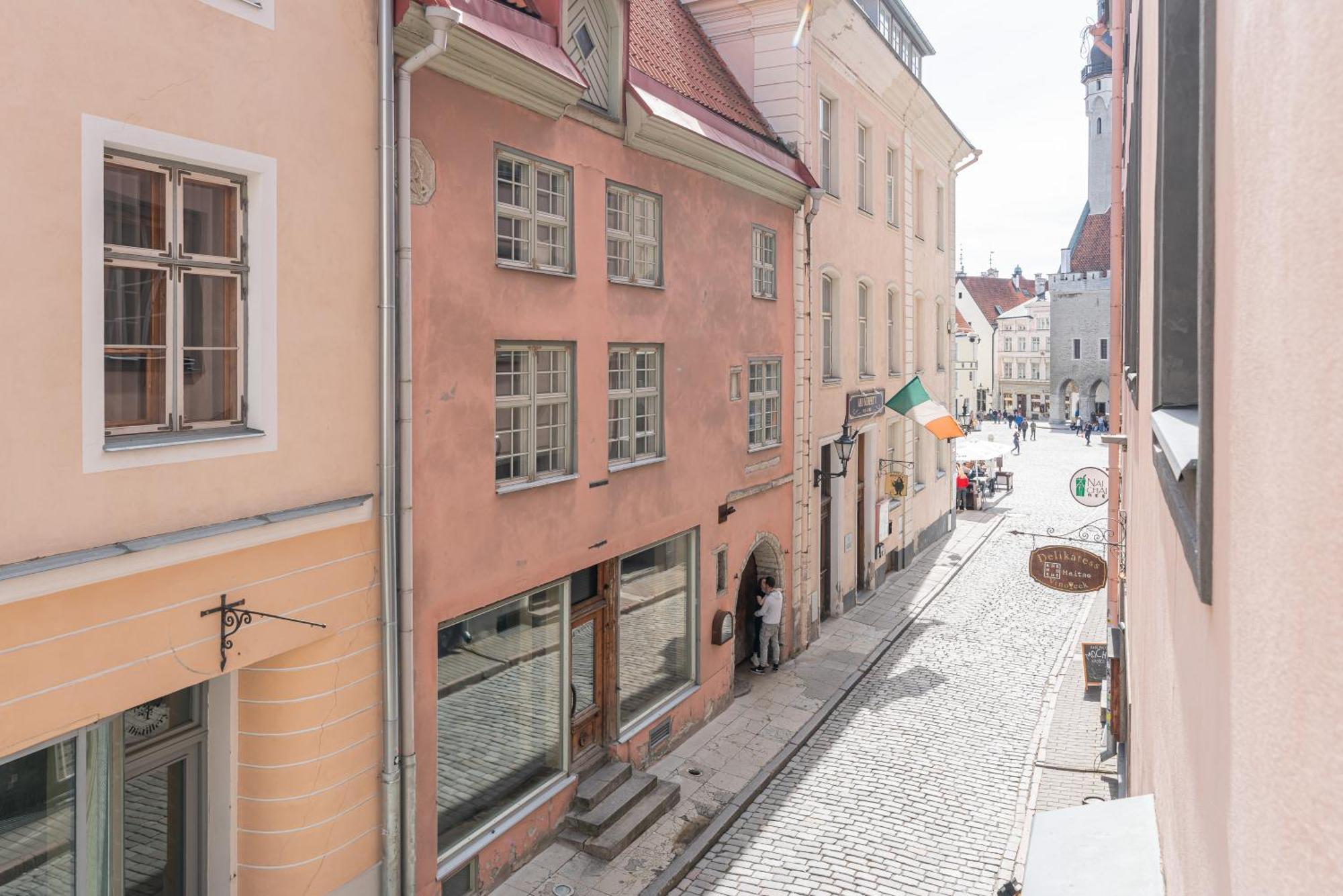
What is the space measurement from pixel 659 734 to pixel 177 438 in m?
8.57

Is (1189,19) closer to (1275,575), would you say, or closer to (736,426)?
(1275,575)

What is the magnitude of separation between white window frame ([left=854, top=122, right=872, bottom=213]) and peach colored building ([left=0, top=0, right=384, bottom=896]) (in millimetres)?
15354

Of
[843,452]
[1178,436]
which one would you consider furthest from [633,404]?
[1178,436]

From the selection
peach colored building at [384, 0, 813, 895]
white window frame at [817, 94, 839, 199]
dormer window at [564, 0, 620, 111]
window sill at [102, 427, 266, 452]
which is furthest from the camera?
white window frame at [817, 94, 839, 199]

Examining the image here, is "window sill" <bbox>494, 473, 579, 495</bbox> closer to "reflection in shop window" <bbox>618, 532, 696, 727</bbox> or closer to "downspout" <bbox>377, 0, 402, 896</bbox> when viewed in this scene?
"downspout" <bbox>377, 0, 402, 896</bbox>

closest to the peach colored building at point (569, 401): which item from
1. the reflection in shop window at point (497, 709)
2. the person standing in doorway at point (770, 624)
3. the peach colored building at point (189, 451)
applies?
the reflection in shop window at point (497, 709)

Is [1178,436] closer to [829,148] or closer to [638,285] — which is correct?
[638,285]

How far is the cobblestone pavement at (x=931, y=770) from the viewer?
10.9 metres

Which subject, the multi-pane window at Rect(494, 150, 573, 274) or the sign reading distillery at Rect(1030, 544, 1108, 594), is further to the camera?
the sign reading distillery at Rect(1030, 544, 1108, 594)

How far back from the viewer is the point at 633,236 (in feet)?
41.4

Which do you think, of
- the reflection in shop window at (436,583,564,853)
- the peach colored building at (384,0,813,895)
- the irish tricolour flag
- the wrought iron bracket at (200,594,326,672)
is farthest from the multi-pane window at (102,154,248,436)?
the irish tricolour flag

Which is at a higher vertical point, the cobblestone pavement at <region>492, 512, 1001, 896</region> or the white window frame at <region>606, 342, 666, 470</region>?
the white window frame at <region>606, 342, 666, 470</region>

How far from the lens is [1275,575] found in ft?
5.32

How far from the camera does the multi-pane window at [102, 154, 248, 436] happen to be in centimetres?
641
